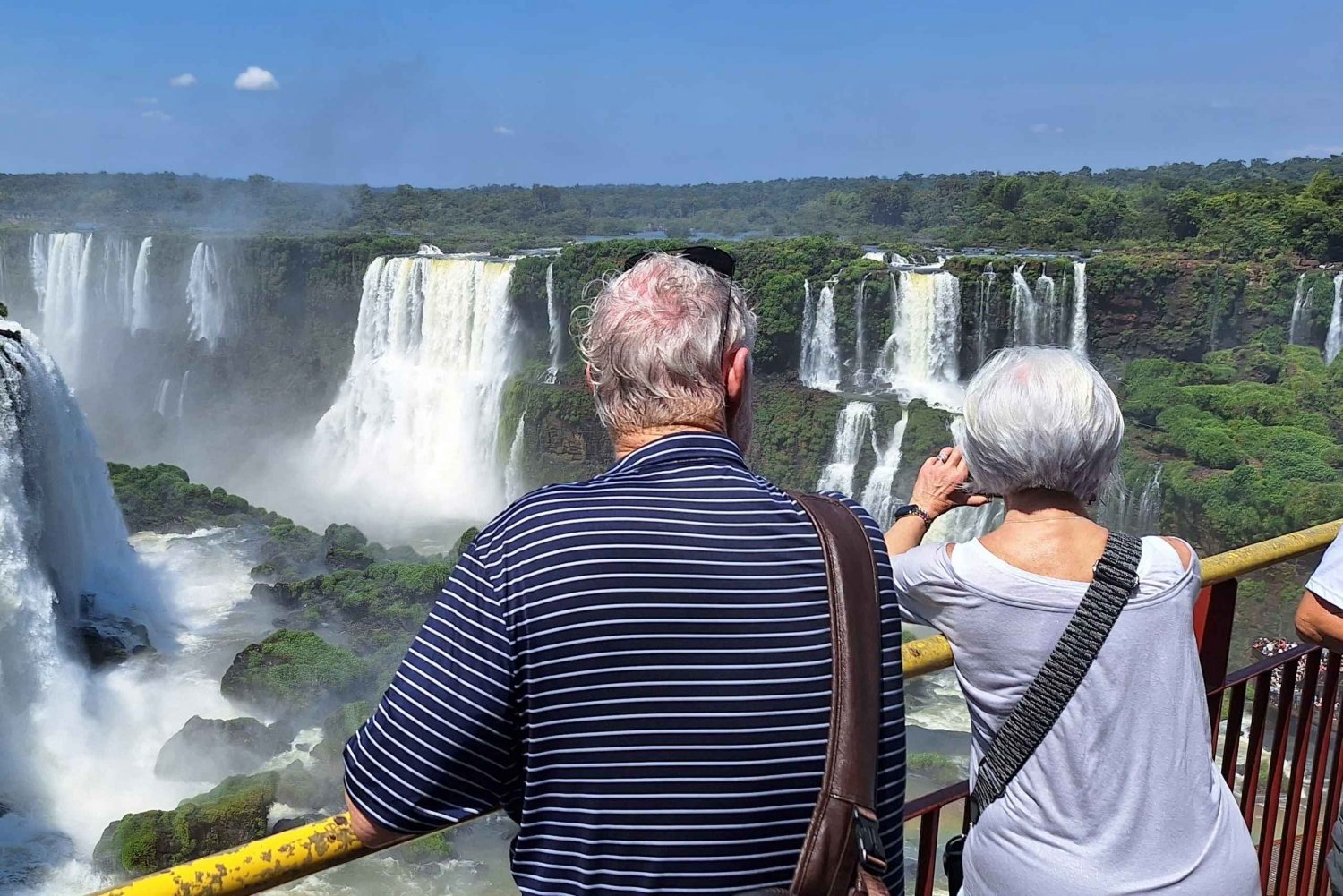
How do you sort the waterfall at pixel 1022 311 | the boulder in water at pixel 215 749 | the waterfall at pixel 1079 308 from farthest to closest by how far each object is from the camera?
the waterfall at pixel 1079 308, the waterfall at pixel 1022 311, the boulder in water at pixel 215 749

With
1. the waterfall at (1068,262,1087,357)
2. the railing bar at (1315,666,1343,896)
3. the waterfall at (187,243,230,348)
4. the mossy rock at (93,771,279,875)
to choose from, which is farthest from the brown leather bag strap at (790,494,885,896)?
the waterfall at (187,243,230,348)

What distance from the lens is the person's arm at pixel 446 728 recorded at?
1.21 metres

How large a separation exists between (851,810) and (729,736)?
17cm

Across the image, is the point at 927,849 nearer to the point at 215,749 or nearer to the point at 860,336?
the point at 215,749

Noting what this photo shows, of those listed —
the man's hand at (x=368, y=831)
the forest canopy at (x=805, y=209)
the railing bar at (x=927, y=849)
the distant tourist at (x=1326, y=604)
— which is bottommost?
the railing bar at (x=927, y=849)

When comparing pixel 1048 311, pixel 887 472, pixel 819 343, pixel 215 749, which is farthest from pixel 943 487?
pixel 819 343

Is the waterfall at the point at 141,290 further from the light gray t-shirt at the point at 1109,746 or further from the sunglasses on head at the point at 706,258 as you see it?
the light gray t-shirt at the point at 1109,746

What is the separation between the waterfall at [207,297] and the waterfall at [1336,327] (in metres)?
31.4


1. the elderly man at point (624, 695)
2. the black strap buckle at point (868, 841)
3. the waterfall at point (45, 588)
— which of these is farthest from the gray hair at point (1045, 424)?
the waterfall at point (45, 588)

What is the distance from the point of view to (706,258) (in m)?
1.55

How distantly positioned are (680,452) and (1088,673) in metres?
0.69

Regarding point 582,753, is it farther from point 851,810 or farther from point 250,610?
point 250,610

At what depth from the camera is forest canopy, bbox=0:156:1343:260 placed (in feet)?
101

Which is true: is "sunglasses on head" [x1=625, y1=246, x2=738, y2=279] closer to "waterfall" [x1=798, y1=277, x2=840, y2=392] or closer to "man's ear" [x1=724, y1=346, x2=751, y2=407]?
"man's ear" [x1=724, y1=346, x2=751, y2=407]
